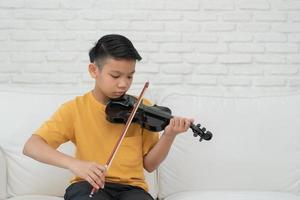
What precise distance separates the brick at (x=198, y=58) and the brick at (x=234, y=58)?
4cm

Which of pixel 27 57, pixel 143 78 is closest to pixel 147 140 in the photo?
pixel 143 78

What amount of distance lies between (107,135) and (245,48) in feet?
3.62

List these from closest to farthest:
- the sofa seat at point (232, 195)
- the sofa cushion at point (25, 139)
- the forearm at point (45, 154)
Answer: the forearm at point (45, 154) → the sofa seat at point (232, 195) → the sofa cushion at point (25, 139)

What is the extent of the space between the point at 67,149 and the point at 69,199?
16.4 inches

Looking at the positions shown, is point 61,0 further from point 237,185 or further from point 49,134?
point 237,185

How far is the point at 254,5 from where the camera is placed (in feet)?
7.75

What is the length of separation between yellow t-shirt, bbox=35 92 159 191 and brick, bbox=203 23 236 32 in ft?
3.17

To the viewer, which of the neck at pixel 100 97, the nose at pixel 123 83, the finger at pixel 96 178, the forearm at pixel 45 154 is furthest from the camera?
the neck at pixel 100 97

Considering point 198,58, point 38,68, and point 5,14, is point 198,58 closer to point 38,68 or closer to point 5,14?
point 38,68

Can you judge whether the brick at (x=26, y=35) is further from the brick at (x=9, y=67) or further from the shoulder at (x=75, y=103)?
the shoulder at (x=75, y=103)

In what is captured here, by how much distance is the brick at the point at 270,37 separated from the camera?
2.37 meters

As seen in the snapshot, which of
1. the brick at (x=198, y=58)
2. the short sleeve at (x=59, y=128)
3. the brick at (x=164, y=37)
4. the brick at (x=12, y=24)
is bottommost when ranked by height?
the short sleeve at (x=59, y=128)

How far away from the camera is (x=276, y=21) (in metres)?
2.37

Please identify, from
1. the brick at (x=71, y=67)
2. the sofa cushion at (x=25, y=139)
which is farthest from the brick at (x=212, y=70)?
the sofa cushion at (x=25, y=139)
